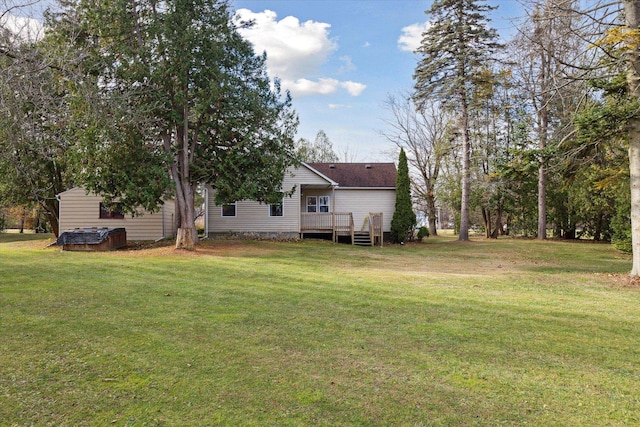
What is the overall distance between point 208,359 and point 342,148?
4618 cm

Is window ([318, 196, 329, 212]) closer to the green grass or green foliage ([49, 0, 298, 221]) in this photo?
green foliage ([49, 0, 298, 221])

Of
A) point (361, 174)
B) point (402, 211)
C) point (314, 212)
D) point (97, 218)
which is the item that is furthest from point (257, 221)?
point (97, 218)

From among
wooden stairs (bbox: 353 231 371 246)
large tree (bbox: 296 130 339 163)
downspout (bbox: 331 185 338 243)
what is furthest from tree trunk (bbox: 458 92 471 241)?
large tree (bbox: 296 130 339 163)

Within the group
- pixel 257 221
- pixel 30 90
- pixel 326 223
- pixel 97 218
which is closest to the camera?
pixel 30 90

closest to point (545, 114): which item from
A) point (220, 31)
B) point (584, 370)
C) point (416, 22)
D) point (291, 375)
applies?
point (416, 22)

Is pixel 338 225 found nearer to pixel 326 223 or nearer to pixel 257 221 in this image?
pixel 326 223

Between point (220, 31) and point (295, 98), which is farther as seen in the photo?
point (295, 98)

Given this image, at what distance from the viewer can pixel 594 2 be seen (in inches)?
391

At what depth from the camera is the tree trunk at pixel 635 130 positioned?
9.55 m

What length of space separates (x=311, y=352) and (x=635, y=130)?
9.83 m

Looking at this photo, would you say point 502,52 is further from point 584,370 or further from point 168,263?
point 584,370

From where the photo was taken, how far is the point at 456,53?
76.4ft

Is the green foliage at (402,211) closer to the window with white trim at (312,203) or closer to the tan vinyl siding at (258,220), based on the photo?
the window with white trim at (312,203)

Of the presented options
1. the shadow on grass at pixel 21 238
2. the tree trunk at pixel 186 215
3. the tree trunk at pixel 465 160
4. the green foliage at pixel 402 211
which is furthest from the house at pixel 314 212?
the shadow on grass at pixel 21 238
